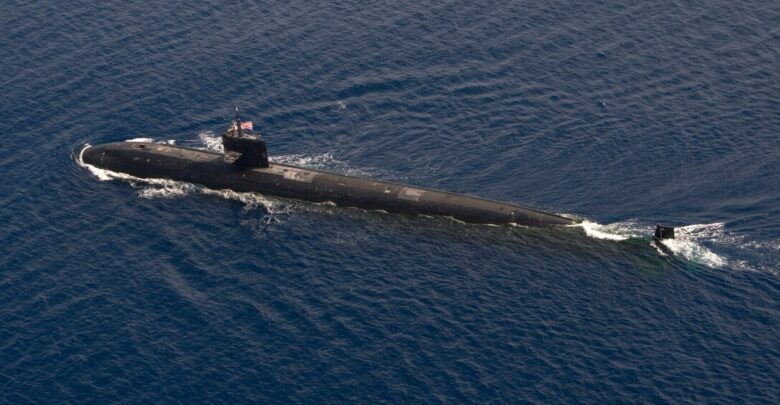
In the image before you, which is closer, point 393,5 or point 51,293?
point 51,293

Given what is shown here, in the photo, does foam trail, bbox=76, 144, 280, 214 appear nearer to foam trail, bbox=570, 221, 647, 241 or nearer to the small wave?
foam trail, bbox=570, 221, 647, 241

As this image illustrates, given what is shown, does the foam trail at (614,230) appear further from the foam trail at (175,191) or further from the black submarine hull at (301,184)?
the foam trail at (175,191)

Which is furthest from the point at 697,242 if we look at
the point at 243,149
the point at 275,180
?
the point at 243,149

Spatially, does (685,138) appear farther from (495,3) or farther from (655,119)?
(495,3)

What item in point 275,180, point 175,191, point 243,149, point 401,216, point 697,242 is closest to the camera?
point 697,242

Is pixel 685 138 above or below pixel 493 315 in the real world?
above

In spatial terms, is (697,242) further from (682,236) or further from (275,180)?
(275,180)

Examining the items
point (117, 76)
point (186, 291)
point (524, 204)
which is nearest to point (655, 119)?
point (524, 204)

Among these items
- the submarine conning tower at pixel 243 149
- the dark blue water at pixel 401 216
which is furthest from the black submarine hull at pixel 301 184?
the dark blue water at pixel 401 216
